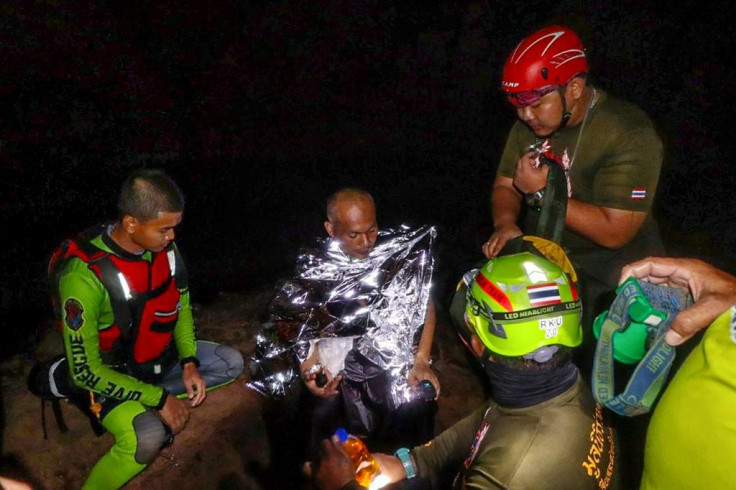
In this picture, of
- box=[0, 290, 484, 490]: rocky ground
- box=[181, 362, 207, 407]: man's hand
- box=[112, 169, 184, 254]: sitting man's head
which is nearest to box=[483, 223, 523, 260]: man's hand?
box=[0, 290, 484, 490]: rocky ground

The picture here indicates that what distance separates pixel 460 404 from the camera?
13.8 feet

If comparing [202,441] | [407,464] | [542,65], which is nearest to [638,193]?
[542,65]

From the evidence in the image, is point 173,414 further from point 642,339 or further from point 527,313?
point 642,339

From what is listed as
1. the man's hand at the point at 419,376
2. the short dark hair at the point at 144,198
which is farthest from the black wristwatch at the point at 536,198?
the short dark hair at the point at 144,198

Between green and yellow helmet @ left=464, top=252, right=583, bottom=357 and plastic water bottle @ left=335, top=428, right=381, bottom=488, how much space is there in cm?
96

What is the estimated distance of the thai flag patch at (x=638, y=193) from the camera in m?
2.61

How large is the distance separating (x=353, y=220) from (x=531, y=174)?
1.20 metres

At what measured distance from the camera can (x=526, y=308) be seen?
1.84 metres

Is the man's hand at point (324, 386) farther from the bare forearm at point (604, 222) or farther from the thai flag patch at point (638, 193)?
the thai flag patch at point (638, 193)

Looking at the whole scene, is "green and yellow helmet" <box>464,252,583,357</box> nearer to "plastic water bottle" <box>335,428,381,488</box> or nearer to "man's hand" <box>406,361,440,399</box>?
"plastic water bottle" <box>335,428,381,488</box>

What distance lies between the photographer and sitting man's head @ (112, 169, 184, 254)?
9.36 feet

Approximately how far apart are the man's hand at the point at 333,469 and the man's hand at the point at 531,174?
189 centimetres

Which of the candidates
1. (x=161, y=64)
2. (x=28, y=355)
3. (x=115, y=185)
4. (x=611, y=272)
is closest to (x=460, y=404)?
(x=611, y=272)

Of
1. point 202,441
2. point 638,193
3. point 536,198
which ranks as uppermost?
point 638,193
